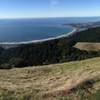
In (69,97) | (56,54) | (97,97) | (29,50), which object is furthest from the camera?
(29,50)

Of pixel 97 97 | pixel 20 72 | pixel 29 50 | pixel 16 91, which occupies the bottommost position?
pixel 29 50

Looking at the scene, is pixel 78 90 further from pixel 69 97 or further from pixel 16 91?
pixel 16 91

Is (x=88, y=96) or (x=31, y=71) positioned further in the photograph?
(x=31, y=71)

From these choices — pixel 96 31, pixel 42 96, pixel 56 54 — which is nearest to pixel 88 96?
pixel 42 96

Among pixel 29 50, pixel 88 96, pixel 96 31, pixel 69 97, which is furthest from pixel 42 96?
pixel 96 31

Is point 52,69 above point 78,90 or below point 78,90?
below

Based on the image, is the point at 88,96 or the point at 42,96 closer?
the point at 88,96

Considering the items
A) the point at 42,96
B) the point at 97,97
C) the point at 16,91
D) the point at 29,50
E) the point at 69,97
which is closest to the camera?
the point at 97,97

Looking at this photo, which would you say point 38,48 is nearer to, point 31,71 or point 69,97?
point 31,71

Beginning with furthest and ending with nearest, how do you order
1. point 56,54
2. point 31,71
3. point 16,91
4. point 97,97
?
point 56,54 < point 31,71 < point 16,91 < point 97,97
